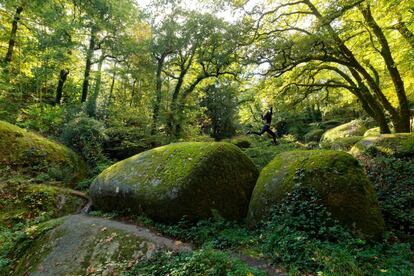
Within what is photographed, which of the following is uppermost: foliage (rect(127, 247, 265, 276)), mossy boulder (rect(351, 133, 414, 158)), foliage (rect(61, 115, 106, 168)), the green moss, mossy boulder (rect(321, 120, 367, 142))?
mossy boulder (rect(321, 120, 367, 142))

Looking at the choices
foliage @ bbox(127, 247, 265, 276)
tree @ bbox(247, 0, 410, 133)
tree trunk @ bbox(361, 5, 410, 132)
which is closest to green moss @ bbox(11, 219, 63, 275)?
foliage @ bbox(127, 247, 265, 276)

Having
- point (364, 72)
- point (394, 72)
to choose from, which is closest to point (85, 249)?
point (364, 72)

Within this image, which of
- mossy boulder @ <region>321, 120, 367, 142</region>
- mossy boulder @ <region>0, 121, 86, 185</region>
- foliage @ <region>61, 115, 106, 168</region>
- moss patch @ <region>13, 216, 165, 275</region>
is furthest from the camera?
mossy boulder @ <region>321, 120, 367, 142</region>

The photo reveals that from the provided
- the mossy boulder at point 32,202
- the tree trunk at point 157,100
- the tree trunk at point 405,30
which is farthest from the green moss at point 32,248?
the tree trunk at point 405,30

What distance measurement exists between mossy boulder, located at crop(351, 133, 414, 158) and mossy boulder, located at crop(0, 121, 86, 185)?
10627 mm

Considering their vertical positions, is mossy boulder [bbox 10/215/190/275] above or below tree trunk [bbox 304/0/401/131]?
below

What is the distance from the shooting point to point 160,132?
506 inches

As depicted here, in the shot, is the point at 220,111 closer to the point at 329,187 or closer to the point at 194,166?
the point at 194,166

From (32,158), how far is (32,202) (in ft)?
8.17

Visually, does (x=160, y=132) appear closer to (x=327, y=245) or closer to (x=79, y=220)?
(x=79, y=220)

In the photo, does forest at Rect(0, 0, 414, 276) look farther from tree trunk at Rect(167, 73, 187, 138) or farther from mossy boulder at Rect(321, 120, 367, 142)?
mossy boulder at Rect(321, 120, 367, 142)

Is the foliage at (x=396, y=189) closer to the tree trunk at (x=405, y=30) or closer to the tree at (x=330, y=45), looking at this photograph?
the tree at (x=330, y=45)

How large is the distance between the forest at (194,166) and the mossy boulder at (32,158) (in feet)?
0.16

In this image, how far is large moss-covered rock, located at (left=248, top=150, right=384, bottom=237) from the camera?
15.6 ft
